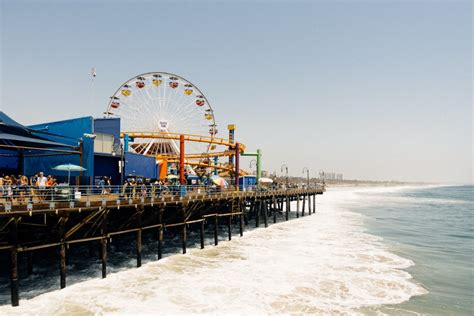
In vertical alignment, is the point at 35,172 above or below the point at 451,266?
above

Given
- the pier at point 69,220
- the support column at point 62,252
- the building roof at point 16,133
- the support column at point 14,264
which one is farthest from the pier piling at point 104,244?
the building roof at point 16,133

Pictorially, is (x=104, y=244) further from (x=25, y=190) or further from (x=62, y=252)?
(x=25, y=190)

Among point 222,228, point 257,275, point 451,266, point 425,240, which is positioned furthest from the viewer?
point 222,228

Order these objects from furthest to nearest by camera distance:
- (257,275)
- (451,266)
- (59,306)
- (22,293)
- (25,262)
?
(451,266)
(25,262)
(257,275)
(22,293)
(59,306)

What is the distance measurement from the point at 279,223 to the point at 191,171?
59.4 ft

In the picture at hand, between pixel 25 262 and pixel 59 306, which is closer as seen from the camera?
pixel 59 306

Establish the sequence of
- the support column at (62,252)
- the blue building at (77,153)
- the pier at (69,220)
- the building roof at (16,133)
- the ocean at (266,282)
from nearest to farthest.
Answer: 1. the pier at (69,220)
2. the ocean at (266,282)
3. the support column at (62,252)
4. the building roof at (16,133)
5. the blue building at (77,153)

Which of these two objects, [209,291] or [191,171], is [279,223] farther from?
[209,291]

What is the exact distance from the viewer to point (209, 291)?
58.9 ft

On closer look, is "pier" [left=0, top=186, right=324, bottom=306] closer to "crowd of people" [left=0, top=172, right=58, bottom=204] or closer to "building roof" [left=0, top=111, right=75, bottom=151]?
"crowd of people" [left=0, top=172, right=58, bottom=204]

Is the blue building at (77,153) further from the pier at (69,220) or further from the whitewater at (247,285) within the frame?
the whitewater at (247,285)

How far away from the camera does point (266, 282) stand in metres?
19.5

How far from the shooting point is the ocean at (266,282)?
52.2ft

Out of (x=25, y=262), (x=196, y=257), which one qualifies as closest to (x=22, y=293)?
(x=25, y=262)
